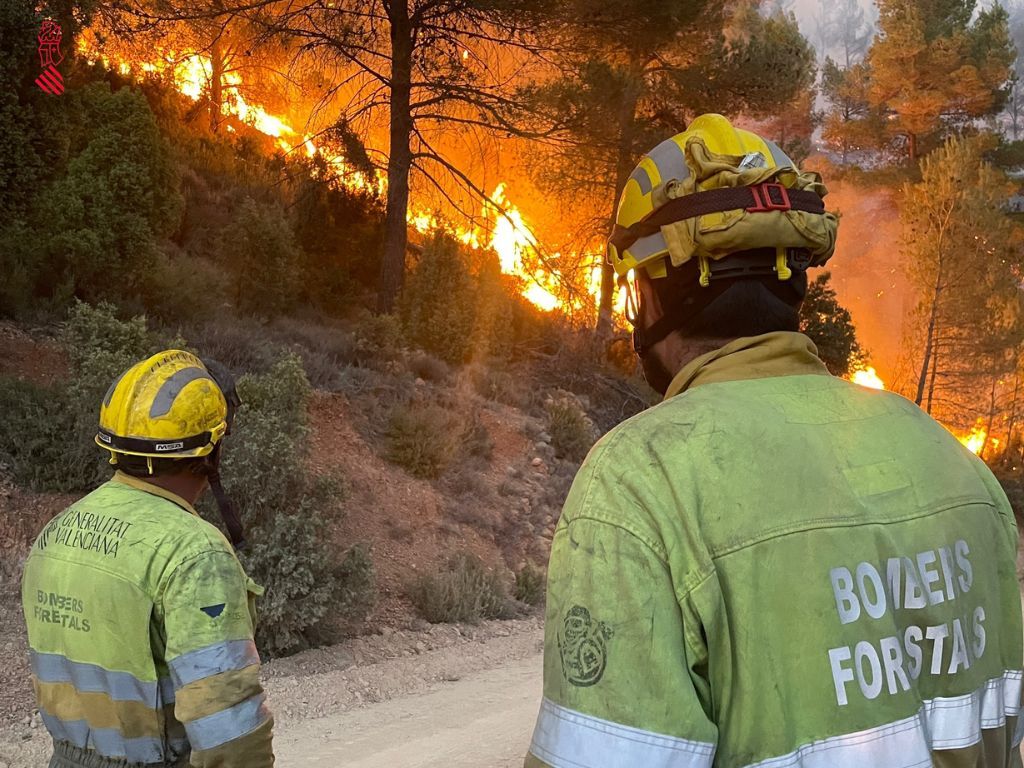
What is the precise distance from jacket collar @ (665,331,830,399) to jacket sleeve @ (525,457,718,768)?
347mm

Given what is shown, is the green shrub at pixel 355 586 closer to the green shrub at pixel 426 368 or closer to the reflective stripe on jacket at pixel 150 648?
the reflective stripe on jacket at pixel 150 648

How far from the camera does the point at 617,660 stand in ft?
4.25

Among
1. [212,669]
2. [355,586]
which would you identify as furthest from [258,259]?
[212,669]

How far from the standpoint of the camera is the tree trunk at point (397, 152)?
14.9 meters

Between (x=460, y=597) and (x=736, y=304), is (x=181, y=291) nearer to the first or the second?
(x=460, y=597)

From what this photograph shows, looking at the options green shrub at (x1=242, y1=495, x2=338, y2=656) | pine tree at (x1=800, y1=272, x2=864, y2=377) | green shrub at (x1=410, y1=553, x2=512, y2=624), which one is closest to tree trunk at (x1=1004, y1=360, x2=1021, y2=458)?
pine tree at (x1=800, y1=272, x2=864, y2=377)

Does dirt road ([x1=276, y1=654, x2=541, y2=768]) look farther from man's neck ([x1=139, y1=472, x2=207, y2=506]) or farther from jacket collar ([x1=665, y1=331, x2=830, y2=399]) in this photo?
jacket collar ([x1=665, y1=331, x2=830, y2=399])

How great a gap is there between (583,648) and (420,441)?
10431mm

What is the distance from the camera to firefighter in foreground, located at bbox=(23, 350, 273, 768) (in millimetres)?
2332

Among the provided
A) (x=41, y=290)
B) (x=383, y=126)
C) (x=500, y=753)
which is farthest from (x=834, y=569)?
(x=383, y=126)

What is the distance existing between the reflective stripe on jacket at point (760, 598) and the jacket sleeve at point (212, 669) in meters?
1.29

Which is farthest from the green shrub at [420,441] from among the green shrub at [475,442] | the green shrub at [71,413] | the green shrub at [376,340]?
the green shrub at [71,413]

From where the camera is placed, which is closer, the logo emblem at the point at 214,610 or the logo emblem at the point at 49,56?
the logo emblem at the point at 214,610

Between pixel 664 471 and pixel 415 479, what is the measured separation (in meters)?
10.2
